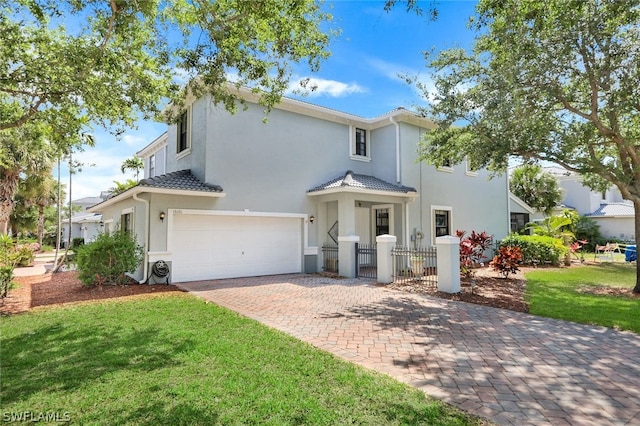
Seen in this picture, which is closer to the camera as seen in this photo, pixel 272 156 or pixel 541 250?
pixel 272 156

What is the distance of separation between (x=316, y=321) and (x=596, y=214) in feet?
114

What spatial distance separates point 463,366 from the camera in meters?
Answer: 4.85

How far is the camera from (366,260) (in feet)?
48.6

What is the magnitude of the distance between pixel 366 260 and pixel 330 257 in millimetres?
1673

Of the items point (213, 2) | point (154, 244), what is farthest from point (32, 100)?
point (213, 2)

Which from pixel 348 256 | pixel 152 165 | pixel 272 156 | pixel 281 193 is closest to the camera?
pixel 348 256

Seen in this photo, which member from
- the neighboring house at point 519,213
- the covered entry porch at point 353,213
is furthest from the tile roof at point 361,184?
the neighboring house at point 519,213

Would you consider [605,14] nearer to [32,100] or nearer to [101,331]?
[101,331]

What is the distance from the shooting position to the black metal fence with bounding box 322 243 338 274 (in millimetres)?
15195

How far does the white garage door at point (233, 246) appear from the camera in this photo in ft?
41.6

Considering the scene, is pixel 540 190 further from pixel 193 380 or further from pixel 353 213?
pixel 193 380

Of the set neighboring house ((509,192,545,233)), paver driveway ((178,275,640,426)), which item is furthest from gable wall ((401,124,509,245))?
paver driveway ((178,275,640,426))

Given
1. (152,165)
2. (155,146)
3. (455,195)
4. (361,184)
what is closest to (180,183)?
(361,184)

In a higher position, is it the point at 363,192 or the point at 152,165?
the point at 152,165
